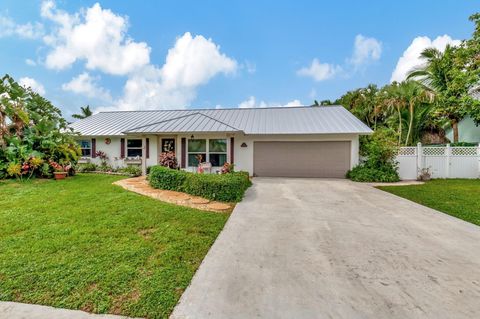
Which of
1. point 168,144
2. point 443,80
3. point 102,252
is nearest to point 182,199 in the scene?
point 102,252

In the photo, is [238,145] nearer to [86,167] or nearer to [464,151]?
[86,167]

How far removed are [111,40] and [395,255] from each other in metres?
13.7

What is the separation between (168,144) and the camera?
465 inches

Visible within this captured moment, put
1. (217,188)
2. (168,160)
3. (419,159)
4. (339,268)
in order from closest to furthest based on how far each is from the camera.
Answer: (339,268) < (217,188) < (168,160) < (419,159)

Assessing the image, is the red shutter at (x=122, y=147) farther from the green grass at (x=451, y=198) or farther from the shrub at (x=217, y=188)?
the green grass at (x=451, y=198)

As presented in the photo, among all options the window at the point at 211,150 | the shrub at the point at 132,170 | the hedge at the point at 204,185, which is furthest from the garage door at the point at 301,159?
the shrub at the point at 132,170

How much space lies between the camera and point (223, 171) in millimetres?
8969

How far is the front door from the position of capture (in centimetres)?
1177

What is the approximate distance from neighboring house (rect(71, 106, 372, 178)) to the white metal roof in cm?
5

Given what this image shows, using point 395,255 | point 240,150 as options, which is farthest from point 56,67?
point 395,255

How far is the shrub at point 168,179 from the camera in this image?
7066mm

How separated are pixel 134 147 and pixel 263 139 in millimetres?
7506

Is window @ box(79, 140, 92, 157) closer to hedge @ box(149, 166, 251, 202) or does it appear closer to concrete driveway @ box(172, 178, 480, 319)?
hedge @ box(149, 166, 251, 202)

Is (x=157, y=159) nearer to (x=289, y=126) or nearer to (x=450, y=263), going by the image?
(x=289, y=126)
